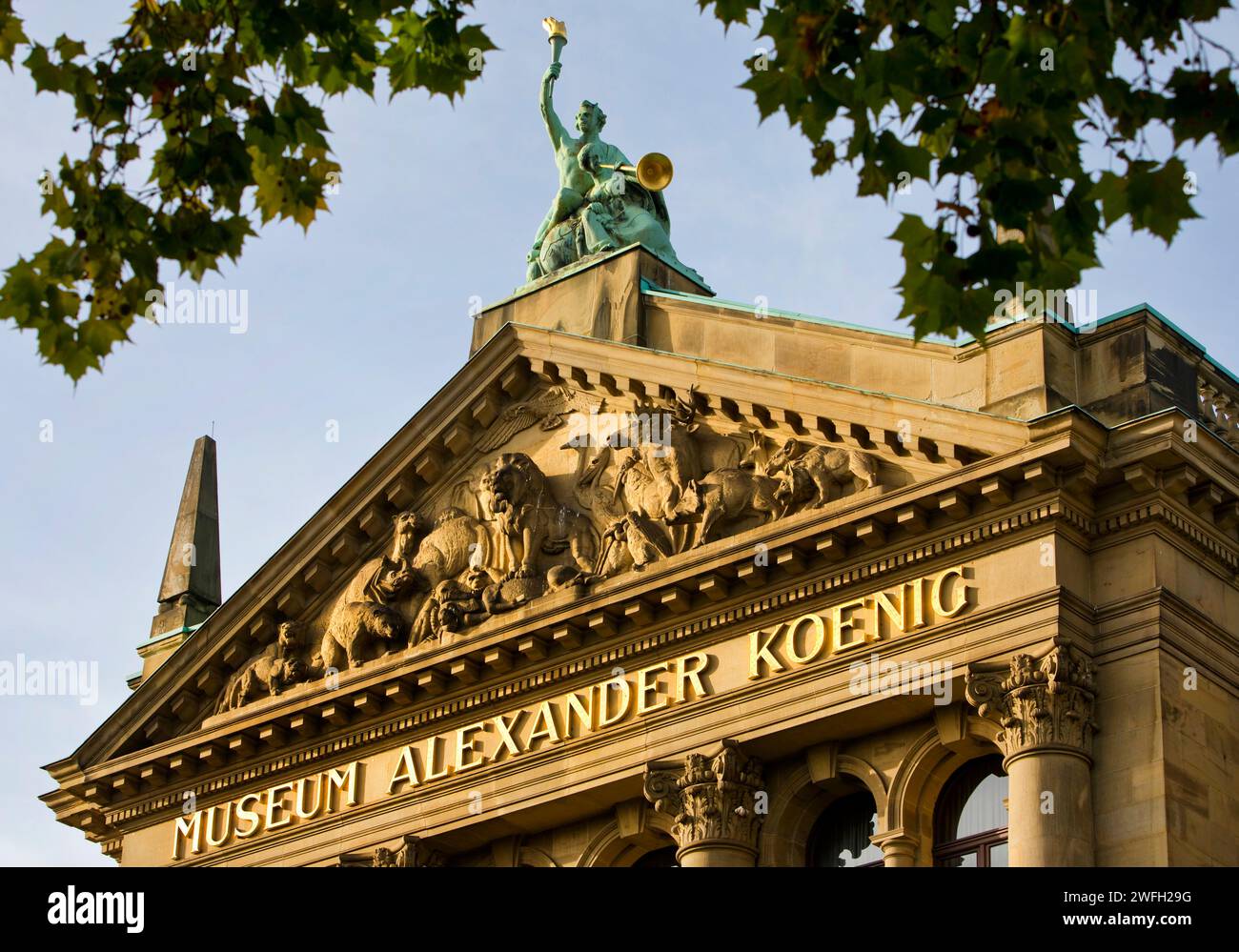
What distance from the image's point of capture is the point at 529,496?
34469 millimetres

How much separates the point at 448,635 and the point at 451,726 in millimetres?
1175

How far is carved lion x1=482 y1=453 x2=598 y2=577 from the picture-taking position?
3403cm

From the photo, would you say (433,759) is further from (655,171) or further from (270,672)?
(655,171)

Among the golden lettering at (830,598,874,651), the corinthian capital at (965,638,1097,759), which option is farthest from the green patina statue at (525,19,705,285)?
the corinthian capital at (965,638,1097,759)

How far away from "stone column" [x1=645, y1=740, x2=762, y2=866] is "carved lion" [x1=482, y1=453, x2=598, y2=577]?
11.8 feet

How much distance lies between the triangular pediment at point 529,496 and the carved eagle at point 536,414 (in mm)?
29

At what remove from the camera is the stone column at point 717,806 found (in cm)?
3131

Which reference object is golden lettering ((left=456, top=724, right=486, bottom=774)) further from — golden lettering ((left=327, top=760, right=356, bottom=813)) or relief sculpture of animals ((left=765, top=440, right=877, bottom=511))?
relief sculpture of animals ((left=765, top=440, right=877, bottom=511))

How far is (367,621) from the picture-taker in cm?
3550

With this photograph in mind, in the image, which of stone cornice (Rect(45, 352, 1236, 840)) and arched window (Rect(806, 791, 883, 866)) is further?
arched window (Rect(806, 791, 883, 866))

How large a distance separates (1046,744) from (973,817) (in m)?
2.30

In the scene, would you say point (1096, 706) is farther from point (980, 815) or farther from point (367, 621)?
point (367, 621)

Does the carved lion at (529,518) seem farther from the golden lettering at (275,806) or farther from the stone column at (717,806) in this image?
the golden lettering at (275,806)

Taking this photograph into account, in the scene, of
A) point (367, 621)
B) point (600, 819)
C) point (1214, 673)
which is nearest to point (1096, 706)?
point (1214, 673)
